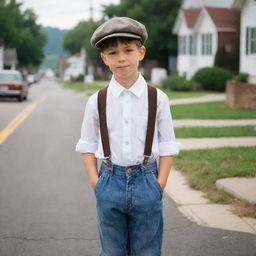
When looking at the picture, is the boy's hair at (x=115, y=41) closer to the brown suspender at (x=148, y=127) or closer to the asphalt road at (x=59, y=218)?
the brown suspender at (x=148, y=127)

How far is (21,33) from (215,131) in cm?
9060

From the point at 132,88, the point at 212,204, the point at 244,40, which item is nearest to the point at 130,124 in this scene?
the point at 132,88

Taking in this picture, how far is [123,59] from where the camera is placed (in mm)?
3041

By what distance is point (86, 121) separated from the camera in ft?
10.5

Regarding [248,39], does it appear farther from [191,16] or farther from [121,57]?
[121,57]

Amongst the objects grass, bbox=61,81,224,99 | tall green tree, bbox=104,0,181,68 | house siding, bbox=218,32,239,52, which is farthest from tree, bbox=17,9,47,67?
house siding, bbox=218,32,239,52

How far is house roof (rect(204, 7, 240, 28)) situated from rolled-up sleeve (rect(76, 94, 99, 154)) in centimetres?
3887

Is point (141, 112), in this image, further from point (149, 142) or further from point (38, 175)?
point (38, 175)

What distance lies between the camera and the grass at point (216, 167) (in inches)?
256

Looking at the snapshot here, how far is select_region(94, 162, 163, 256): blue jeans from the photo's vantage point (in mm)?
3053

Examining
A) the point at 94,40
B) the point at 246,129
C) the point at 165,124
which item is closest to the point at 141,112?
the point at 165,124

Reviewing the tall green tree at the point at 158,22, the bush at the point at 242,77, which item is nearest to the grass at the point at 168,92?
the bush at the point at 242,77

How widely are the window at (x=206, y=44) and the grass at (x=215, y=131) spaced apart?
29.3 metres

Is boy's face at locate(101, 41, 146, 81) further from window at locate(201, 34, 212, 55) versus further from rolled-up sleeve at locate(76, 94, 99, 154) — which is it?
window at locate(201, 34, 212, 55)
